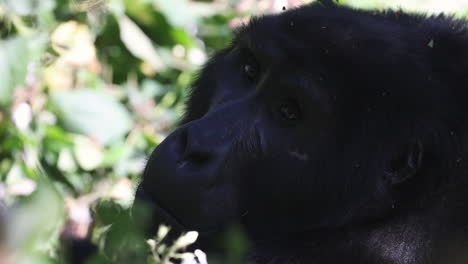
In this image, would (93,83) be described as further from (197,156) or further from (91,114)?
(197,156)

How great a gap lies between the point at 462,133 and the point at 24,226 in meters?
1.87

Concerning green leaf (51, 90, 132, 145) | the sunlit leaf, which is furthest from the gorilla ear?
the sunlit leaf

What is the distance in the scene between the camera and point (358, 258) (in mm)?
2414

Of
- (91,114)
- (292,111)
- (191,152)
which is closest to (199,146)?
(191,152)

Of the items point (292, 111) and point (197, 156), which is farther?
point (292, 111)

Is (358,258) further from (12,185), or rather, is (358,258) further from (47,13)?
(47,13)

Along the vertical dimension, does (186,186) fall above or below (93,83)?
above

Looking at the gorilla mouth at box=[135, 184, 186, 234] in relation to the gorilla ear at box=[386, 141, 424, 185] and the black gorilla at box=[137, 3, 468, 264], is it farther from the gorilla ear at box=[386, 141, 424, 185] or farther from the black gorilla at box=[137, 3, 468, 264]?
the gorilla ear at box=[386, 141, 424, 185]

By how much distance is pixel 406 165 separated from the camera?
2.40 m

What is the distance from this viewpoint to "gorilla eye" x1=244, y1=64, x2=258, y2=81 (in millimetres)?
2600

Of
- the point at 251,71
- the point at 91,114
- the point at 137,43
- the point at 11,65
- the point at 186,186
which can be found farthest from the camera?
the point at 137,43

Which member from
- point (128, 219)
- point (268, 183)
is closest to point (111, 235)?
point (128, 219)

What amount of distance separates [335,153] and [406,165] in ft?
0.76

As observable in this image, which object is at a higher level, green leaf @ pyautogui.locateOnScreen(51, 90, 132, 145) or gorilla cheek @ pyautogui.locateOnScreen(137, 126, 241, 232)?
gorilla cheek @ pyautogui.locateOnScreen(137, 126, 241, 232)
